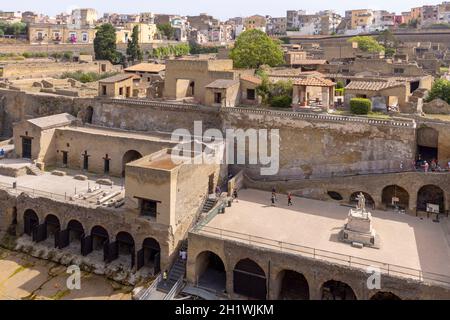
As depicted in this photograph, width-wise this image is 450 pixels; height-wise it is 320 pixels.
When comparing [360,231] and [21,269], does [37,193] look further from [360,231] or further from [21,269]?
[360,231]

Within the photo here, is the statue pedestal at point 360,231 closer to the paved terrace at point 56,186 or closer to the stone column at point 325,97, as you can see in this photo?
the stone column at point 325,97

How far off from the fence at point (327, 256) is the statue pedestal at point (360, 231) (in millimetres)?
1924

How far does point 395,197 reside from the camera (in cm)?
2717

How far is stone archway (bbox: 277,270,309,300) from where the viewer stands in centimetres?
2172

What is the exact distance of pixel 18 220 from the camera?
27984mm

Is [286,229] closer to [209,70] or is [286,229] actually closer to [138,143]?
[138,143]

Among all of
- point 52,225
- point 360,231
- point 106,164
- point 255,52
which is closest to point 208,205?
point 360,231

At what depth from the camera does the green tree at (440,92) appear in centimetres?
3416

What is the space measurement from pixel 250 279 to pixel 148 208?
6.80m

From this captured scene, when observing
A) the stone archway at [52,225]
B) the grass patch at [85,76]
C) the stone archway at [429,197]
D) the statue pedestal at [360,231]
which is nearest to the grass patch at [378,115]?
the stone archway at [429,197]

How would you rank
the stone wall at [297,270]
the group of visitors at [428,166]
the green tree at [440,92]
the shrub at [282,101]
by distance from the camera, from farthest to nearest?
the green tree at [440,92]
the shrub at [282,101]
the group of visitors at [428,166]
the stone wall at [297,270]

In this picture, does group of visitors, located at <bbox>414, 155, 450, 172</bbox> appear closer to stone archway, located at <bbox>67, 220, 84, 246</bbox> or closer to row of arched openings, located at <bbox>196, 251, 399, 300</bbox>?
row of arched openings, located at <bbox>196, 251, 399, 300</bbox>

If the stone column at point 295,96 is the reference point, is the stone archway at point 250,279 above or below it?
below
